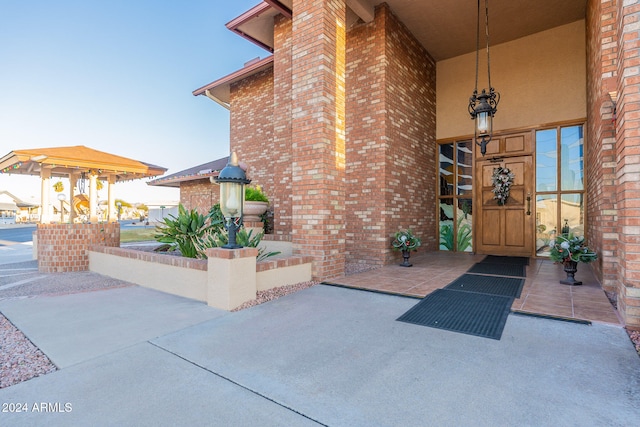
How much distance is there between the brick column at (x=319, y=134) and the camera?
4.18 m

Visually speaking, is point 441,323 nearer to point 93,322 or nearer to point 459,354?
point 459,354

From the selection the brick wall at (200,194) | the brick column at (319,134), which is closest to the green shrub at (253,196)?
the brick column at (319,134)

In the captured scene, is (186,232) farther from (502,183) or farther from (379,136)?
(502,183)

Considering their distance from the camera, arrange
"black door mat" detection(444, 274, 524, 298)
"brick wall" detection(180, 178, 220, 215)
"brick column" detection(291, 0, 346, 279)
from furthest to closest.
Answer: "brick wall" detection(180, 178, 220, 215) < "brick column" detection(291, 0, 346, 279) < "black door mat" detection(444, 274, 524, 298)

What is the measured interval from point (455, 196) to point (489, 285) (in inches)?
149

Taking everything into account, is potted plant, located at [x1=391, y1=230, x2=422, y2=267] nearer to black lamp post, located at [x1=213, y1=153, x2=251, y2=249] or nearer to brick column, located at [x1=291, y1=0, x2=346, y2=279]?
brick column, located at [x1=291, y1=0, x2=346, y2=279]

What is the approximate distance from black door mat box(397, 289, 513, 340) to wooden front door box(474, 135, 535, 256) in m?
3.93

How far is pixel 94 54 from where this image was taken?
972 cm

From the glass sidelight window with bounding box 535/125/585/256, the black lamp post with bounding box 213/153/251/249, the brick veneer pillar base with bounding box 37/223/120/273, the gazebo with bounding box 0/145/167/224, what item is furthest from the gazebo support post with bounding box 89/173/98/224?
the glass sidelight window with bounding box 535/125/585/256

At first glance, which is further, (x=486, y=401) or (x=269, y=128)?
(x=269, y=128)

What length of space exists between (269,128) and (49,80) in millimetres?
7927

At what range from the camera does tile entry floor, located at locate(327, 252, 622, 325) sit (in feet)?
9.39

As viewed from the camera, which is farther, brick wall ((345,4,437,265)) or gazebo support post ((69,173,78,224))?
gazebo support post ((69,173,78,224))

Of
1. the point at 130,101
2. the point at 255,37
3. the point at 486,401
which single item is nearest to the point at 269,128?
the point at 255,37
